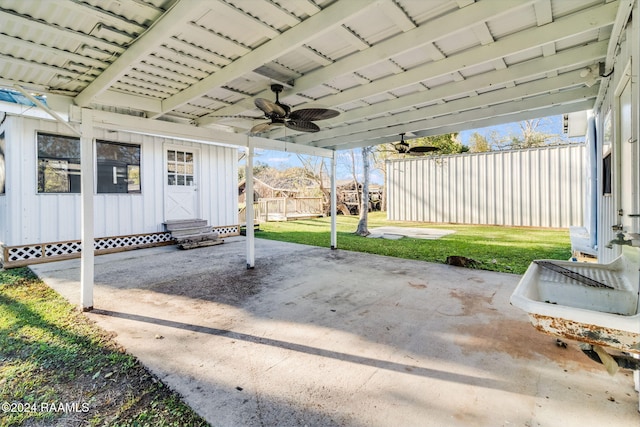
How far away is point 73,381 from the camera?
2154 mm

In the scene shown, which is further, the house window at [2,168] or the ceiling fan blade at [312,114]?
the house window at [2,168]

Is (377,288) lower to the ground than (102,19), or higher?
lower

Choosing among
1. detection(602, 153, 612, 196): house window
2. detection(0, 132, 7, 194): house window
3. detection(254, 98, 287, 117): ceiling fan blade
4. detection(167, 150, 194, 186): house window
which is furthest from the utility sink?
detection(0, 132, 7, 194): house window

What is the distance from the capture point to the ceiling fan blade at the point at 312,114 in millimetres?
3693

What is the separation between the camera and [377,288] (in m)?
4.32

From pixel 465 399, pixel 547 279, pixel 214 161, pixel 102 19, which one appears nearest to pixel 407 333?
pixel 465 399

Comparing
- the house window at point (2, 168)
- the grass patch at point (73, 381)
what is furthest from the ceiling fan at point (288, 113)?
the house window at point (2, 168)

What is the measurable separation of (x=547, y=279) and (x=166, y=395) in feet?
8.91

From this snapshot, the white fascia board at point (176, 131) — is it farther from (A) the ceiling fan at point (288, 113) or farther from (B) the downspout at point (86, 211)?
(A) the ceiling fan at point (288, 113)

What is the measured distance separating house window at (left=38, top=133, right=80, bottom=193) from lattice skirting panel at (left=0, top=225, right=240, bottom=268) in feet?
3.79

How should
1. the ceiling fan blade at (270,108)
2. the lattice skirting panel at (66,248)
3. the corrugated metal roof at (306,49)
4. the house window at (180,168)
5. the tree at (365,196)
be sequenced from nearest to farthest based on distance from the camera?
1. the corrugated metal roof at (306,49)
2. the ceiling fan blade at (270,108)
3. the lattice skirting panel at (66,248)
4. the house window at (180,168)
5. the tree at (365,196)

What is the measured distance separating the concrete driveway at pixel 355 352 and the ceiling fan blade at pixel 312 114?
2396 mm

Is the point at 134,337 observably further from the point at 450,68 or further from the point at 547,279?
the point at 450,68

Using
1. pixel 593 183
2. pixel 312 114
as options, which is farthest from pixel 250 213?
pixel 593 183
